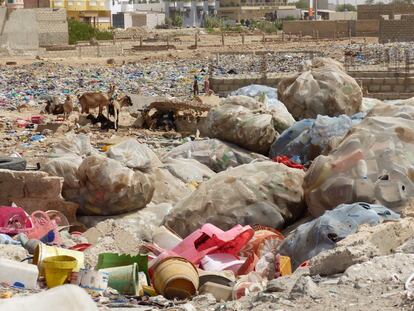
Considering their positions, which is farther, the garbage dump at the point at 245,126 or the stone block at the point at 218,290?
the garbage dump at the point at 245,126

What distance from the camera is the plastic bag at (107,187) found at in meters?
7.19

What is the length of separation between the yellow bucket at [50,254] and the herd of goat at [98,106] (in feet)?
25.2

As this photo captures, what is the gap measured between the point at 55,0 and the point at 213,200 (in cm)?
5241

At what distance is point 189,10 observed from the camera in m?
87.3

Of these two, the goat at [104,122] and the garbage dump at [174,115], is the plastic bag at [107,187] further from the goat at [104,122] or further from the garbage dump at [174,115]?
the goat at [104,122]

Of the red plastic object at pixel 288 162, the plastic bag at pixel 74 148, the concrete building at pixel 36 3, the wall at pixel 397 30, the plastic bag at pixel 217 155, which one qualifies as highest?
the concrete building at pixel 36 3

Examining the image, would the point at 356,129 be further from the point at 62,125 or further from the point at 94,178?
the point at 62,125

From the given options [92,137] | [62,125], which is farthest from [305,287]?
[62,125]

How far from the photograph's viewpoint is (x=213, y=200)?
6801mm

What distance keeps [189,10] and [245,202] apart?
81.6m

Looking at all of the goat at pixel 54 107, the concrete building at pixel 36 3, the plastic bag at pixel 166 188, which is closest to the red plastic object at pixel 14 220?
the plastic bag at pixel 166 188

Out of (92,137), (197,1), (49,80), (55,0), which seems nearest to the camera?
(92,137)

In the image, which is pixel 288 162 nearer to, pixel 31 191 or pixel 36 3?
pixel 31 191

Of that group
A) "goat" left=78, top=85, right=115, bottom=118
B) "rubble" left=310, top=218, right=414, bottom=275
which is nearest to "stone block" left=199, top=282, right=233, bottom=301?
"rubble" left=310, top=218, right=414, bottom=275
